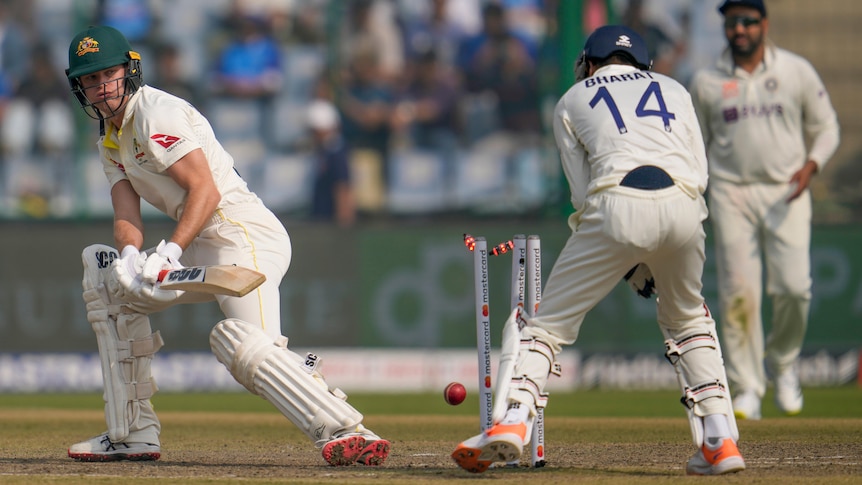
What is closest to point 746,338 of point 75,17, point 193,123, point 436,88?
point 193,123

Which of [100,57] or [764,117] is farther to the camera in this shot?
[764,117]

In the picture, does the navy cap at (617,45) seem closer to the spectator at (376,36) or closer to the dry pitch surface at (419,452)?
the dry pitch surface at (419,452)

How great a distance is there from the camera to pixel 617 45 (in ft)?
15.6

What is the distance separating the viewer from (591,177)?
463cm

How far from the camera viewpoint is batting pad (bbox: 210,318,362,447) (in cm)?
488

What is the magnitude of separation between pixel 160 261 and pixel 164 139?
50cm

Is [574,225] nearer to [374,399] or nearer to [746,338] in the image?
[746,338]

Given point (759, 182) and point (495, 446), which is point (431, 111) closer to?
point (759, 182)

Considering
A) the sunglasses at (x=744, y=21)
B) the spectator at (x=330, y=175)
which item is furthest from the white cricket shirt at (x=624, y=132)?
the spectator at (x=330, y=175)

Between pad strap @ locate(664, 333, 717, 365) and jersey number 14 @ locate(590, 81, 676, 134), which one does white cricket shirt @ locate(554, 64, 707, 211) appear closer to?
jersey number 14 @ locate(590, 81, 676, 134)

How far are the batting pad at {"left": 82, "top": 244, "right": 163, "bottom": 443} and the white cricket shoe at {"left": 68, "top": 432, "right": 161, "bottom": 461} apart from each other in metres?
0.04

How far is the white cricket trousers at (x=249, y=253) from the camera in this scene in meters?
5.04

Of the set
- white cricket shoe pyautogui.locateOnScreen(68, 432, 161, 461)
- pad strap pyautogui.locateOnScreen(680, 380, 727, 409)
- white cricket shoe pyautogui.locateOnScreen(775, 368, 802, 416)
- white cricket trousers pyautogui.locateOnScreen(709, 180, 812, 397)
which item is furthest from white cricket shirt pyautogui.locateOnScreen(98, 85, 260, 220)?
white cricket shoe pyautogui.locateOnScreen(775, 368, 802, 416)

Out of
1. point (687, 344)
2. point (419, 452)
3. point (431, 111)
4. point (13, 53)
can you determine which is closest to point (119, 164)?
point (419, 452)
